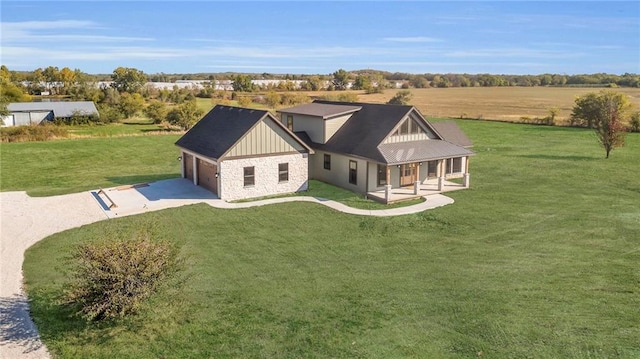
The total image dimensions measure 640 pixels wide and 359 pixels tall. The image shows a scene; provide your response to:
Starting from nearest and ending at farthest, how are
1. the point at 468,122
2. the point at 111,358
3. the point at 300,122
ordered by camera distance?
the point at 111,358
the point at 300,122
the point at 468,122

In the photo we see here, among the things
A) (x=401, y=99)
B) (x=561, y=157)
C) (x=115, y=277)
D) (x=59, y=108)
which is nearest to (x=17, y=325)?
(x=115, y=277)

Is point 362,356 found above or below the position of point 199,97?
below

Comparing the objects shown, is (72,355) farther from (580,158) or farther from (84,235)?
(580,158)

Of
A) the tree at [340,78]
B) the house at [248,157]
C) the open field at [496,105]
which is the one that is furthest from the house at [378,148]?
the tree at [340,78]

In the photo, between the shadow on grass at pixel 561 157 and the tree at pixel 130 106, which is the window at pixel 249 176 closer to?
the shadow on grass at pixel 561 157

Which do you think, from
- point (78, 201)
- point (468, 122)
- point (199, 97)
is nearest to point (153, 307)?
point (78, 201)

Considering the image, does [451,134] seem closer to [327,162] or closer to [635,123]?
[327,162]
